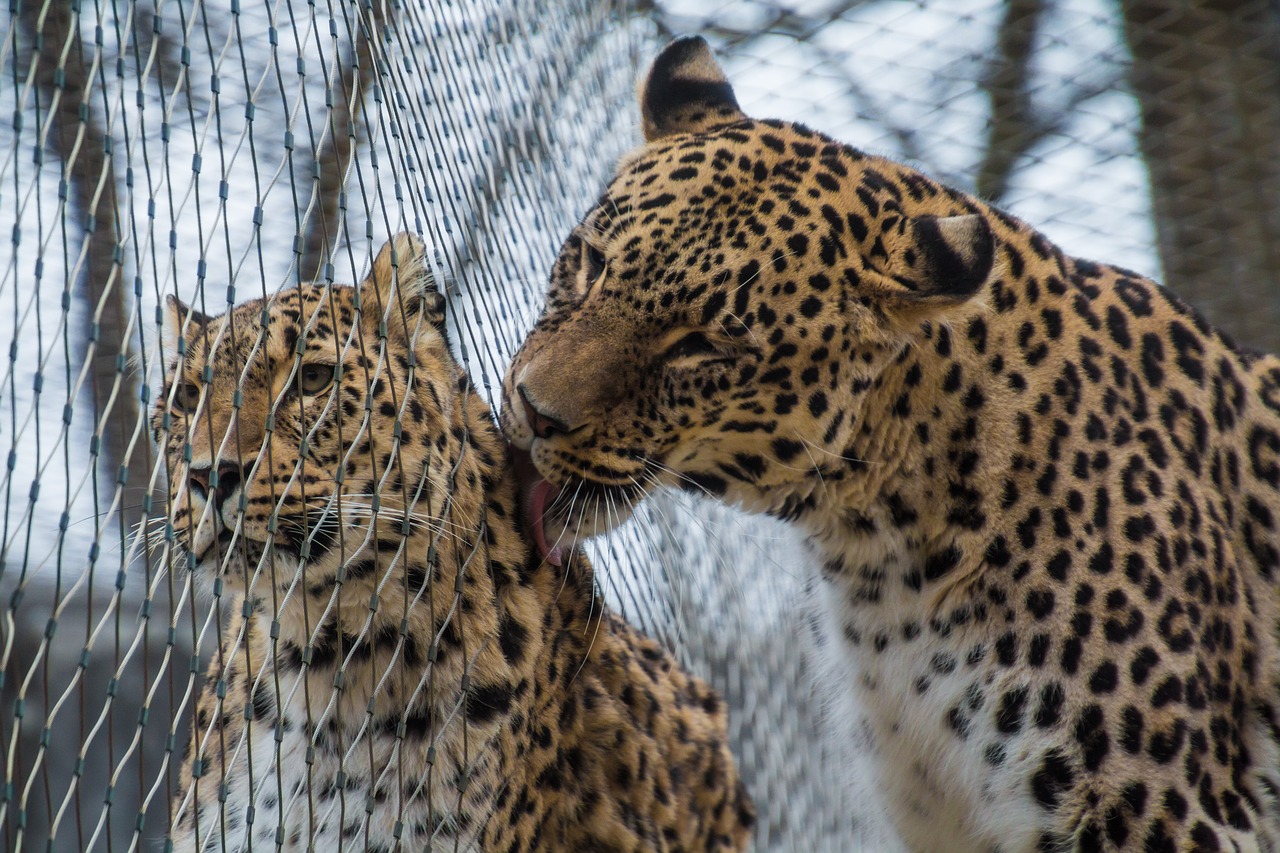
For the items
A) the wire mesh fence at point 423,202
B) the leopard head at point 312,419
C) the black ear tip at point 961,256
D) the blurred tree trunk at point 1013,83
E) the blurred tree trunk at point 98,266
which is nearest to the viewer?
the wire mesh fence at point 423,202

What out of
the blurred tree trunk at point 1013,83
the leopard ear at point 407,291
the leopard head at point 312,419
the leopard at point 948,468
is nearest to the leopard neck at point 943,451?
the leopard at point 948,468

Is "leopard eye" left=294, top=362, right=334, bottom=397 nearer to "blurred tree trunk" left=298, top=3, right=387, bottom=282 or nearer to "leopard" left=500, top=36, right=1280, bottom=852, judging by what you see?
"blurred tree trunk" left=298, top=3, right=387, bottom=282

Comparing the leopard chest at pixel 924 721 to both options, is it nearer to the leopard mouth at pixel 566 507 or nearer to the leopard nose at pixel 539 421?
the leopard mouth at pixel 566 507

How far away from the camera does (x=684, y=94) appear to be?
3658 mm

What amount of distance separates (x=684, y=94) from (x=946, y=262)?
106cm

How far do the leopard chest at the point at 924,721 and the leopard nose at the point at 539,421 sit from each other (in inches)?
31.4

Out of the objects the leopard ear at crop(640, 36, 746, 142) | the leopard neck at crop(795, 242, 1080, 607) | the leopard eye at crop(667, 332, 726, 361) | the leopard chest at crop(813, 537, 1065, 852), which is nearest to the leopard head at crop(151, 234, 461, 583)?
the leopard eye at crop(667, 332, 726, 361)

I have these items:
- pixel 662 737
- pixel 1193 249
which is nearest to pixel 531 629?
pixel 662 737

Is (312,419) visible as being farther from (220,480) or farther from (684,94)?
(684,94)

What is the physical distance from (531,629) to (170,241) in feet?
5.12

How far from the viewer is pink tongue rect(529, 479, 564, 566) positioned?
3.20 m

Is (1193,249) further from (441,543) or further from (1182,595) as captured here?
(441,543)

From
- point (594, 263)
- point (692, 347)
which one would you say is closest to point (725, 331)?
point (692, 347)

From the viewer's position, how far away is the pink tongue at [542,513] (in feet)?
10.5
